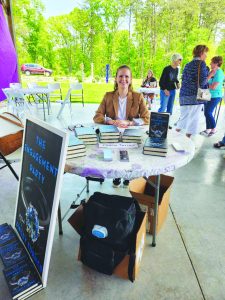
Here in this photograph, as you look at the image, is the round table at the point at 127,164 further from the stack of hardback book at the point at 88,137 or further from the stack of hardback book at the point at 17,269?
the stack of hardback book at the point at 17,269

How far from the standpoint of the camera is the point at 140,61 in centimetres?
1246

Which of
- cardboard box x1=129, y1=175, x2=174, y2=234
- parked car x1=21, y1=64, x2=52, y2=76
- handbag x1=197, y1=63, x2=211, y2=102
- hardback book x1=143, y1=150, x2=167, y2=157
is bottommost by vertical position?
cardboard box x1=129, y1=175, x2=174, y2=234

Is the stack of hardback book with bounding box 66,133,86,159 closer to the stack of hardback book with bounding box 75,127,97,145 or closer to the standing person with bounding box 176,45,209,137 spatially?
the stack of hardback book with bounding box 75,127,97,145

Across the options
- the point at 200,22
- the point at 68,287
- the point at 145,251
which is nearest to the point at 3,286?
the point at 68,287

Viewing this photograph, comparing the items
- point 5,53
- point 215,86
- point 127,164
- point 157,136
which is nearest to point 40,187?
point 127,164

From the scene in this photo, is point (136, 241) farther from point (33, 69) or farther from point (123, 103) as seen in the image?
point (33, 69)

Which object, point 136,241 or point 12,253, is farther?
point 12,253

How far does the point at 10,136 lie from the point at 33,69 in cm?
1415

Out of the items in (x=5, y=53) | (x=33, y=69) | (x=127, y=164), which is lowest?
(x=127, y=164)

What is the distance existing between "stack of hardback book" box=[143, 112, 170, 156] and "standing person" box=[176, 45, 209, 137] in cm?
190

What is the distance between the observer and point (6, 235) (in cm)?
153

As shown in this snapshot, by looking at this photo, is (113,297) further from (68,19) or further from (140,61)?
(68,19)

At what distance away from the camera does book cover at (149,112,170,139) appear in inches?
56.8

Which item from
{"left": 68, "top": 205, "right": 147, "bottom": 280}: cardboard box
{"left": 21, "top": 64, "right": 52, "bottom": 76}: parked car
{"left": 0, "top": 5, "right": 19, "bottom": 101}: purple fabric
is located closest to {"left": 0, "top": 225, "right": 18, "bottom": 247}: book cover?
{"left": 68, "top": 205, "right": 147, "bottom": 280}: cardboard box
